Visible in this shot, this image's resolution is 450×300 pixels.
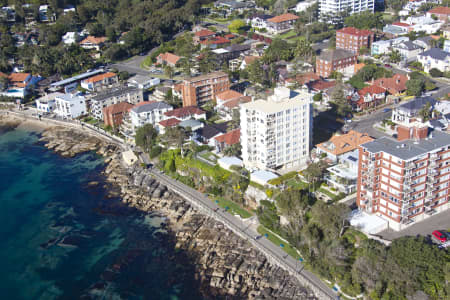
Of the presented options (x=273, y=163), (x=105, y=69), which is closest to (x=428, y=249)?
(x=273, y=163)

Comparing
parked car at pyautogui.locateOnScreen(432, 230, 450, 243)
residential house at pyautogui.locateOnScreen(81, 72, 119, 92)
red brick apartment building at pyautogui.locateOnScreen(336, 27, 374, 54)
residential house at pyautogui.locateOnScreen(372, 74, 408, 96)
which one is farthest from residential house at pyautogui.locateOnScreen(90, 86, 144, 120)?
parked car at pyautogui.locateOnScreen(432, 230, 450, 243)

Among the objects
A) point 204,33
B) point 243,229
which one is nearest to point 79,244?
point 243,229

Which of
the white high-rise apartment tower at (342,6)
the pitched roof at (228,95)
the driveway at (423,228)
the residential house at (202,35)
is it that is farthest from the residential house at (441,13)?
the driveway at (423,228)

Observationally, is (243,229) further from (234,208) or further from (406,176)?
(406,176)

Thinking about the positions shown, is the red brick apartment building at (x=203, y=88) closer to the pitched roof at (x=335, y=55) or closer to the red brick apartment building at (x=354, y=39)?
the pitched roof at (x=335, y=55)

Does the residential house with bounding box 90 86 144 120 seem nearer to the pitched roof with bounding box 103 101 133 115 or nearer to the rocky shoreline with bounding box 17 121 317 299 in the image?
the pitched roof with bounding box 103 101 133 115

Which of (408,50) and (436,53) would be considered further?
(408,50)
